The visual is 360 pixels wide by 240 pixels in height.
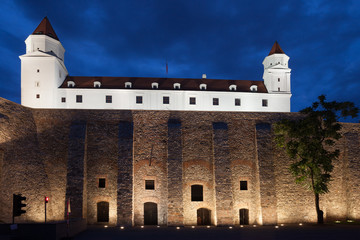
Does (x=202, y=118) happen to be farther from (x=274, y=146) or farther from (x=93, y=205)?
(x=93, y=205)

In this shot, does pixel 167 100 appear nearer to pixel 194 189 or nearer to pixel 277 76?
pixel 277 76

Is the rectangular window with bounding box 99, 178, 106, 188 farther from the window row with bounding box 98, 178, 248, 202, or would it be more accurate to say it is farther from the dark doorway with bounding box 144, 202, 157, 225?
the dark doorway with bounding box 144, 202, 157, 225

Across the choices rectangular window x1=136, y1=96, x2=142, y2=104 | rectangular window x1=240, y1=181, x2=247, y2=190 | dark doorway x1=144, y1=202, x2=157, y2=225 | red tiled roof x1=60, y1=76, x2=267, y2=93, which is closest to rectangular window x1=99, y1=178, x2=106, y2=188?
dark doorway x1=144, y1=202, x2=157, y2=225

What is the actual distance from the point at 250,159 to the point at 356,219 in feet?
33.3

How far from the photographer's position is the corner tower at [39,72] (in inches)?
1657

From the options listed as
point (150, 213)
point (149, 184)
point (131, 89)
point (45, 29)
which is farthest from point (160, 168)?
point (45, 29)

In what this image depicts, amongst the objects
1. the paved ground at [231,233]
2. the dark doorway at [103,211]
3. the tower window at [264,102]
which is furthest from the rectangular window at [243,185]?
the tower window at [264,102]

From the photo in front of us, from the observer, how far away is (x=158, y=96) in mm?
45188

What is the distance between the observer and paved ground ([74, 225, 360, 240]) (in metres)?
17.7

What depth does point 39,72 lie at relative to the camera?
42.4 m

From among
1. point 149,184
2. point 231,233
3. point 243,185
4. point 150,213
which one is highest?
point 149,184

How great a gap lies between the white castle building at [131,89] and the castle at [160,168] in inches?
767

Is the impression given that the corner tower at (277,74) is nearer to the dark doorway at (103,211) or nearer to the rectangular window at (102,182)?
the rectangular window at (102,182)

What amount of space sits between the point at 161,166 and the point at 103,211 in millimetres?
5526
